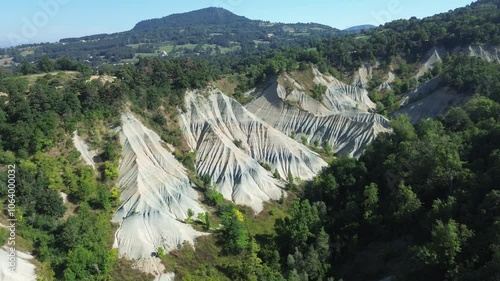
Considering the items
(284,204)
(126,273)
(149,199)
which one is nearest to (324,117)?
(284,204)

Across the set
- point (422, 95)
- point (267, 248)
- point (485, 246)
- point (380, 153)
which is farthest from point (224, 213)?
point (422, 95)

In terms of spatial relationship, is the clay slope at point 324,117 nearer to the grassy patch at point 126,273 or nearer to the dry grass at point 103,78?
the dry grass at point 103,78

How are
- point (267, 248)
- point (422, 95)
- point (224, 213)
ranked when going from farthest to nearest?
point (422, 95) < point (224, 213) < point (267, 248)

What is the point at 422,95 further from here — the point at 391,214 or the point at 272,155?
the point at 391,214

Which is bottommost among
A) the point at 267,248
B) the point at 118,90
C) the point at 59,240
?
the point at 267,248

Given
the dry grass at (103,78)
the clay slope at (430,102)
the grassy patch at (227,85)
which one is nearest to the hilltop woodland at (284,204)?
the dry grass at (103,78)

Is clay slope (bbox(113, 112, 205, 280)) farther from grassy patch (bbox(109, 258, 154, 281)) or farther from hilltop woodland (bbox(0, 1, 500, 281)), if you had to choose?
hilltop woodland (bbox(0, 1, 500, 281))

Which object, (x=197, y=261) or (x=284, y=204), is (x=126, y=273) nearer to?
(x=197, y=261)
